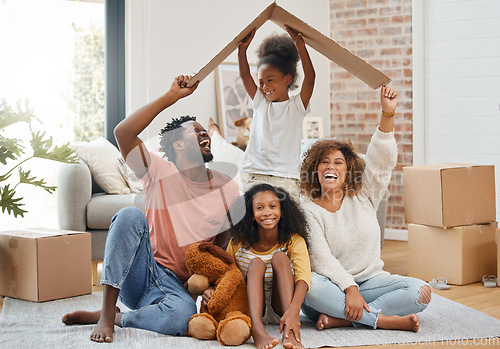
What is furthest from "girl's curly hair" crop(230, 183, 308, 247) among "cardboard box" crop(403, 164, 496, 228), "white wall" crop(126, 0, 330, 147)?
"white wall" crop(126, 0, 330, 147)

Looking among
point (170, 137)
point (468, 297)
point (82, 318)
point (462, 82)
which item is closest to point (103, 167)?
point (170, 137)

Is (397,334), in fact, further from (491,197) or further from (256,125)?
(491,197)

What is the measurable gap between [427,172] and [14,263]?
2221 mm

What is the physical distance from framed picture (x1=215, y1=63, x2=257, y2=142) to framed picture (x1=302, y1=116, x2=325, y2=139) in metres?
0.46

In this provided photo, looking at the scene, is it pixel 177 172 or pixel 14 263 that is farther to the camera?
pixel 14 263

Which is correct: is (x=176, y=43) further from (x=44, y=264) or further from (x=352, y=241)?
(x=352, y=241)

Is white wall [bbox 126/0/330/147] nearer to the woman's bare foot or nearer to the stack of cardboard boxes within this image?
the stack of cardboard boxes

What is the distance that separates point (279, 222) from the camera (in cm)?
234

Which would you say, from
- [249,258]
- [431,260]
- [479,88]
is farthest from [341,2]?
[249,258]

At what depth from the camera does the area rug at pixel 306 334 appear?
2074mm

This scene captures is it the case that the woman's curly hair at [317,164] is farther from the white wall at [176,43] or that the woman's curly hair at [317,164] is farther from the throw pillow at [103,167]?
the white wall at [176,43]

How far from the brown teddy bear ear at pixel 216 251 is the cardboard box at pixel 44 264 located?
1.05 meters

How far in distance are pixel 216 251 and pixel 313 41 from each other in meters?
0.96

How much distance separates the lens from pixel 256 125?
2.77 metres
